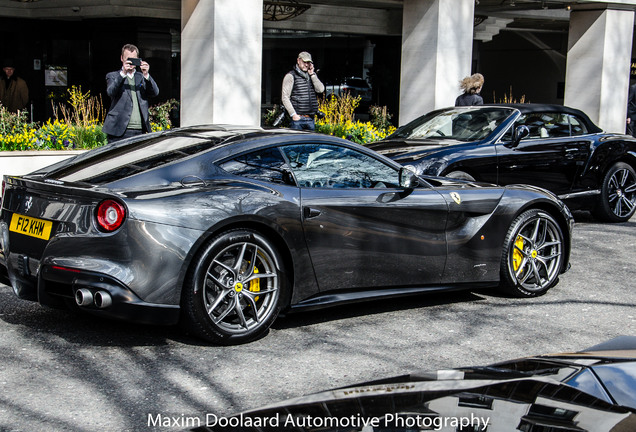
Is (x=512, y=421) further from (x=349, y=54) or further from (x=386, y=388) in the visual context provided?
(x=349, y=54)

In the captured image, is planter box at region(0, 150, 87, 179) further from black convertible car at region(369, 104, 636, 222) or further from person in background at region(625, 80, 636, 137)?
person in background at region(625, 80, 636, 137)

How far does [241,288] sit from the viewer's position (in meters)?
5.29

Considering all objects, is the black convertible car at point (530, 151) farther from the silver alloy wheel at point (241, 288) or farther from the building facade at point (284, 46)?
the silver alloy wheel at point (241, 288)

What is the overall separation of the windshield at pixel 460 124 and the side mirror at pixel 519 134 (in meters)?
0.31

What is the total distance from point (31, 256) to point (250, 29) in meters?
8.62

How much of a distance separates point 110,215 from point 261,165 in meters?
1.17

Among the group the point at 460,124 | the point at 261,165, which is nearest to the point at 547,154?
the point at 460,124

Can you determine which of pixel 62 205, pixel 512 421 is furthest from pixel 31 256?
pixel 512 421

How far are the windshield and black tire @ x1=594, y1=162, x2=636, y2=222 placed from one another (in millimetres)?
1746

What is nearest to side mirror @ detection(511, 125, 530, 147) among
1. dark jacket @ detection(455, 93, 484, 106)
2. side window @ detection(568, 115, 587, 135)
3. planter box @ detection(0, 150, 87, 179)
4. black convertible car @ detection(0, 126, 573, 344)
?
Result: side window @ detection(568, 115, 587, 135)

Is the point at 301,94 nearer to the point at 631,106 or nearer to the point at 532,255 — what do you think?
the point at 532,255

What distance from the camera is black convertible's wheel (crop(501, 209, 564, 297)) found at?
22.0 feet

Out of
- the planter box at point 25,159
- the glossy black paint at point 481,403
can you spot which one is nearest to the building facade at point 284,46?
the planter box at point 25,159

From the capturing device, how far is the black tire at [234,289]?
16.7 feet
